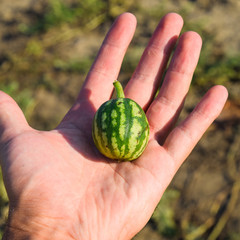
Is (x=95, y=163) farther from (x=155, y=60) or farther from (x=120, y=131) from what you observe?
(x=155, y=60)

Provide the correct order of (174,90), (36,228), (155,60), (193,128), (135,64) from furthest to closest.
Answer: (135,64), (155,60), (174,90), (193,128), (36,228)

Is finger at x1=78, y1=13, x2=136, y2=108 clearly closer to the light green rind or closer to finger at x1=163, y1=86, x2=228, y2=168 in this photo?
the light green rind

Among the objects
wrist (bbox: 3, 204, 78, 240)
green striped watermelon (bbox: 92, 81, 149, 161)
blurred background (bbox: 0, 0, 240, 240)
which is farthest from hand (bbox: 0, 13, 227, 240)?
blurred background (bbox: 0, 0, 240, 240)

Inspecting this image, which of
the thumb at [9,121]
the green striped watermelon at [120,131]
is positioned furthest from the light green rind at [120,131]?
the thumb at [9,121]

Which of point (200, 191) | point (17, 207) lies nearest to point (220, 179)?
point (200, 191)

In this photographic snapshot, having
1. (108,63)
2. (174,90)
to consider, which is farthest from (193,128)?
(108,63)
